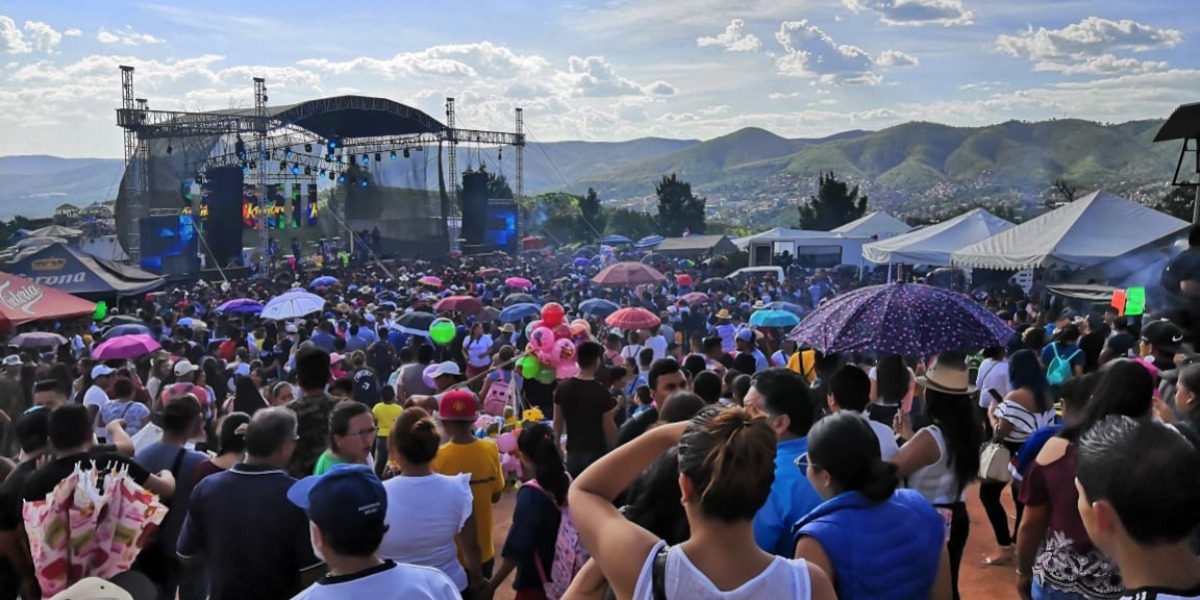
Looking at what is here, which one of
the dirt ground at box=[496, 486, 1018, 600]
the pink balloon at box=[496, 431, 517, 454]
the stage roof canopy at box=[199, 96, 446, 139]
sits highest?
the stage roof canopy at box=[199, 96, 446, 139]

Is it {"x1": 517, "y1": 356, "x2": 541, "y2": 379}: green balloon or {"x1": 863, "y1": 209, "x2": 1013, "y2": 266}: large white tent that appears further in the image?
{"x1": 863, "y1": 209, "x2": 1013, "y2": 266}: large white tent

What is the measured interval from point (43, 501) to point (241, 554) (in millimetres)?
739

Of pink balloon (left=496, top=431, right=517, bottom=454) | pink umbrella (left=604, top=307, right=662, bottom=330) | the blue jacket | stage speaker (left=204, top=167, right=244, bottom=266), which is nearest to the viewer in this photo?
the blue jacket

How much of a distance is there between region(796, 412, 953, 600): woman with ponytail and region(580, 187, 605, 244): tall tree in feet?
180

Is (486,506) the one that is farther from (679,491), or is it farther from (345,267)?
(345,267)

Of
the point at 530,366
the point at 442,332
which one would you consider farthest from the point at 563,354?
the point at 442,332

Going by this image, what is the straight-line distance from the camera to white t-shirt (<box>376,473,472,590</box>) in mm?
3172

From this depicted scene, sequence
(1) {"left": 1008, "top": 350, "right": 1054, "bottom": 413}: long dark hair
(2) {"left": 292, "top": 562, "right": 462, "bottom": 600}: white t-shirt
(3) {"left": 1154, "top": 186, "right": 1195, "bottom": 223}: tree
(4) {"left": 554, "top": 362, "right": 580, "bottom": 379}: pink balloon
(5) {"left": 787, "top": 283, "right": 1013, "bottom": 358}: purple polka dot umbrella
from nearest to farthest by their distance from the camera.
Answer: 1. (2) {"left": 292, "top": 562, "right": 462, "bottom": 600}: white t-shirt
2. (5) {"left": 787, "top": 283, "right": 1013, "bottom": 358}: purple polka dot umbrella
3. (1) {"left": 1008, "top": 350, "right": 1054, "bottom": 413}: long dark hair
4. (4) {"left": 554, "top": 362, "right": 580, "bottom": 379}: pink balloon
5. (3) {"left": 1154, "top": 186, "right": 1195, "bottom": 223}: tree

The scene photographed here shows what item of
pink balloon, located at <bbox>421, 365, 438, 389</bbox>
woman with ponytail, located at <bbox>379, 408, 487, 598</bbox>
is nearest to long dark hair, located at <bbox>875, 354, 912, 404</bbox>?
woman with ponytail, located at <bbox>379, 408, 487, 598</bbox>

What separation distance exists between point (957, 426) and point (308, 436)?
2741 mm

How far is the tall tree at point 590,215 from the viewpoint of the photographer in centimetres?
5834

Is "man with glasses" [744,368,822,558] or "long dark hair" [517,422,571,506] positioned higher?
"man with glasses" [744,368,822,558]

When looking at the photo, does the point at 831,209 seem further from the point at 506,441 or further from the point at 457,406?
the point at 457,406

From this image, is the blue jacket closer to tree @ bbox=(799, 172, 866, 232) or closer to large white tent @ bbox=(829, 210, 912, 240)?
large white tent @ bbox=(829, 210, 912, 240)
